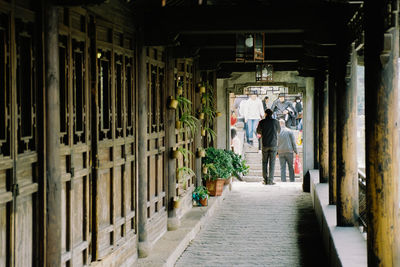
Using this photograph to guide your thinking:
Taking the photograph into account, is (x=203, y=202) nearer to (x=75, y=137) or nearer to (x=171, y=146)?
(x=171, y=146)

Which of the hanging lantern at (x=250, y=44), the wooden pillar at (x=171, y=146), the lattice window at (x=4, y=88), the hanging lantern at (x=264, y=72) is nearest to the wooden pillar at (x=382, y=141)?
the lattice window at (x=4, y=88)

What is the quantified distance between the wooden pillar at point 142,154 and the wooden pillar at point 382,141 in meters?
3.16

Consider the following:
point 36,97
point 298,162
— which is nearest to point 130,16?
point 36,97

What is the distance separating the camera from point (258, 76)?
11.8m

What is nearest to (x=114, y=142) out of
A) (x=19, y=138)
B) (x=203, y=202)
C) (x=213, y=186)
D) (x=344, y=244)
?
(x=19, y=138)

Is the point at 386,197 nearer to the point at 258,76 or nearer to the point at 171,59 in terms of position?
the point at 171,59

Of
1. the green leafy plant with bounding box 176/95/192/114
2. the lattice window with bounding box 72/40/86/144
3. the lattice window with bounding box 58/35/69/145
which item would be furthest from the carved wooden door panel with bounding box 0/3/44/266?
the green leafy plant with bounding box 176/95/192/114

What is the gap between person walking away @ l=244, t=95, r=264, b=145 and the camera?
1902cm

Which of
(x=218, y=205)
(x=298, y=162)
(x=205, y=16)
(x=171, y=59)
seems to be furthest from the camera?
(x=298, y=162)

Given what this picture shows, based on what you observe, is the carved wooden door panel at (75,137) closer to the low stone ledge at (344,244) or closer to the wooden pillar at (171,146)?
the low stone ledge at (344,244)

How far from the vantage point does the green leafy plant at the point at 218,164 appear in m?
11.4

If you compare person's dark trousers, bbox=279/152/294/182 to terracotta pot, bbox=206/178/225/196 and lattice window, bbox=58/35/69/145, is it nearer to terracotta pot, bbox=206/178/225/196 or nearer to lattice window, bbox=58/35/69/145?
terracotta pot, bbox=206/178/225/196

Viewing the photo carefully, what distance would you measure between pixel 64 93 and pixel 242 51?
3.83m

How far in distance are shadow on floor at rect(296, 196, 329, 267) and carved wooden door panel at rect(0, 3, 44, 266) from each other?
14.1 feet
